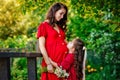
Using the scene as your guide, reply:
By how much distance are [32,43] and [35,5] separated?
2917 millimetres

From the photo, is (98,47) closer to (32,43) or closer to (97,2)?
(32,43)

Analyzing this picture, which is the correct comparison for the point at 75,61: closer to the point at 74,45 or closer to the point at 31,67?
the point at 74,45

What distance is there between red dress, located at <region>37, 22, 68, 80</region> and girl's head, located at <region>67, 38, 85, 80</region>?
0.49 meters

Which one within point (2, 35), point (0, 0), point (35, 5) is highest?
point (35, 5)

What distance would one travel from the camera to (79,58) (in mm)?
6082

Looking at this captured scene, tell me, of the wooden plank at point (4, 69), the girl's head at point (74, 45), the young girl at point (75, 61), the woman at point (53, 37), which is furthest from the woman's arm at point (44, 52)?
the wooden plank at point (4, 69)

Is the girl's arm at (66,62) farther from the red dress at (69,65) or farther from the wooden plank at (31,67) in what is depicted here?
the wooden plank at (31,67)

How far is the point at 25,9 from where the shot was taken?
945cm

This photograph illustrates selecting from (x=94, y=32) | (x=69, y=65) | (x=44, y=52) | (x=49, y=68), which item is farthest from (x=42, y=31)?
(x=94, y=32)

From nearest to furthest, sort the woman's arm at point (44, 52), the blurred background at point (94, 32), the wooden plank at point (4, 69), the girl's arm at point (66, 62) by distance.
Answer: the wooden plank at point (4, 69)
the woman's arm at point (44, 52)
the girl's arm at point (66, 62)
the blurred background at point (94, 32)

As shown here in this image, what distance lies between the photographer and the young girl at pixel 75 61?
566 cm

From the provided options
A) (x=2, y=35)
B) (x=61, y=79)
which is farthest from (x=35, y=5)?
(x=2, y=35)

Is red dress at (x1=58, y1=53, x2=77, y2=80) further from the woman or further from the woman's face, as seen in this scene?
the woman's face

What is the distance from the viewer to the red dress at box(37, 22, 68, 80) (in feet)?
17.6
